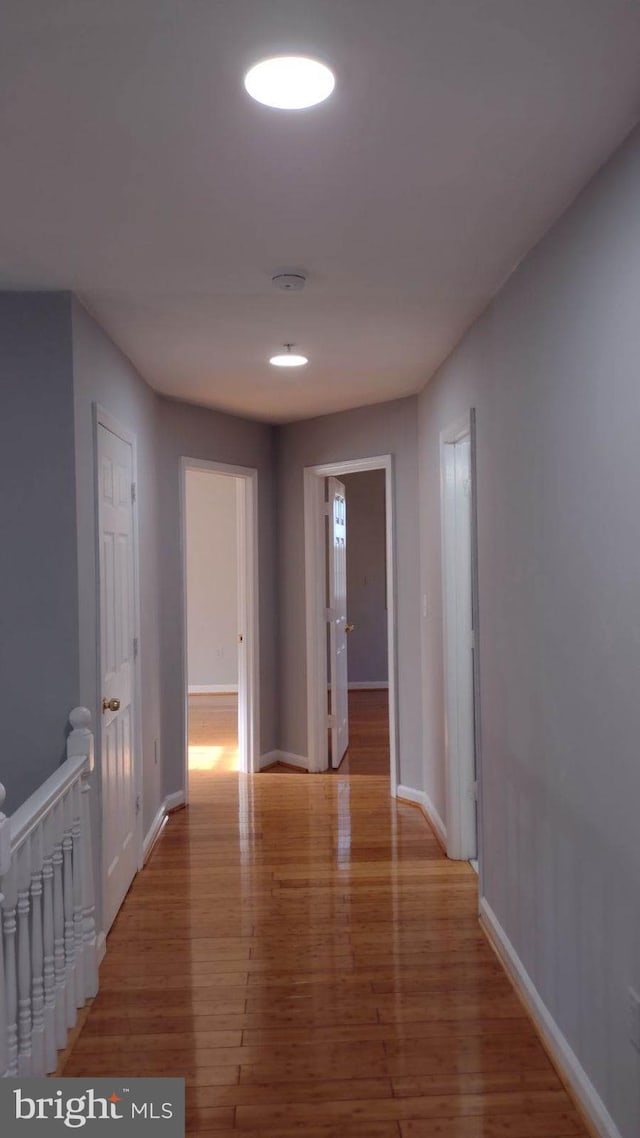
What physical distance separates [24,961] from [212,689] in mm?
6186

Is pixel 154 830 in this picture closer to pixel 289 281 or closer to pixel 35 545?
pixel 35 545

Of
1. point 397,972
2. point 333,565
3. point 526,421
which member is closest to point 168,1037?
point 397,972

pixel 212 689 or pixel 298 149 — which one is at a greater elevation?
pixel 298 149

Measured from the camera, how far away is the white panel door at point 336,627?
5.77 metres

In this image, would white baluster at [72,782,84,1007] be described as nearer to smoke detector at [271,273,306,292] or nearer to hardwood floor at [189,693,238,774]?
smoke detector at [271,273,306,292]

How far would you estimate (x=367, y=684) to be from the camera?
29.8 feet

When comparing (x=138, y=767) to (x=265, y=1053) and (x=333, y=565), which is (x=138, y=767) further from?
(x=333, y=565)

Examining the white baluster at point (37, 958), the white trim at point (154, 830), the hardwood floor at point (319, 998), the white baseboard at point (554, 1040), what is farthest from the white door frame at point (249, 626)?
the white baluster at point (37, 958)

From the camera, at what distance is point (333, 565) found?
5809 millimetres

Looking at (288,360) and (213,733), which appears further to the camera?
(213,733)

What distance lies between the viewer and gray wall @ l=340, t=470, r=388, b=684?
9109 mm

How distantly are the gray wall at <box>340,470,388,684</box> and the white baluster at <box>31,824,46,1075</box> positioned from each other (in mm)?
6784

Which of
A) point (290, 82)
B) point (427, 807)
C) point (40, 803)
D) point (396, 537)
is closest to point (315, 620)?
point (396, 537)

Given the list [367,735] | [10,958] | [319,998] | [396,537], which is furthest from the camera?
[367,735]
